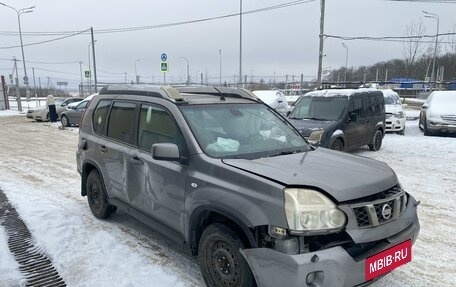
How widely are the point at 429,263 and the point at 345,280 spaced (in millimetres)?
1927

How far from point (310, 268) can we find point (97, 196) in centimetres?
379

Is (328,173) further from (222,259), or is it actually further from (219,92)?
(219,92)

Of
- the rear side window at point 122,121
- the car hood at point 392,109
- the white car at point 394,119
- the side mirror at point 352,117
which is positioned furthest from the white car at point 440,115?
the rear side window at point 122,121

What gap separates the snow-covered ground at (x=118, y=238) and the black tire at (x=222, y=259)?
37 cm

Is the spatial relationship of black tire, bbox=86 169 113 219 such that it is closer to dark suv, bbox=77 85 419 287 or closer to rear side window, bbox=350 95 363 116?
dark suv, bbox=77 85 419 287

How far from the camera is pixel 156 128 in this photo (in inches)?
165

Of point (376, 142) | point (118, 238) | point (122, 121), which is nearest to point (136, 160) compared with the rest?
point (122, 121)

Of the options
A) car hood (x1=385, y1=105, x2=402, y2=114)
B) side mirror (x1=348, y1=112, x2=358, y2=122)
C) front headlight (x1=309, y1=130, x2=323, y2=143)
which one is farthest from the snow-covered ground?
car hood (x1=385, y1=105, x2=402, y2=114)

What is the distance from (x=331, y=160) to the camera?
374 cm

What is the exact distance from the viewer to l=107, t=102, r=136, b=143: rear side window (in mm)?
4652

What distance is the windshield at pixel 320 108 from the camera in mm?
9969

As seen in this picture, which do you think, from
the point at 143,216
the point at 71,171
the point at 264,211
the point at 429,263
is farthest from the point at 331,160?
the point at 71,171

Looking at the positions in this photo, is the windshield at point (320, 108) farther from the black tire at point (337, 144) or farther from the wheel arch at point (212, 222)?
the wheel arch at point (212, 222)

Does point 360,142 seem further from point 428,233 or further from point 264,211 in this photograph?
point 264,211
